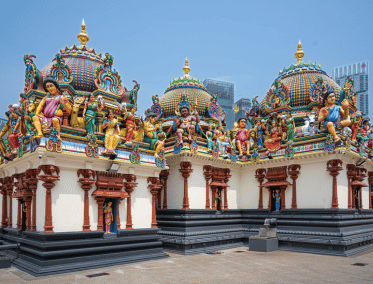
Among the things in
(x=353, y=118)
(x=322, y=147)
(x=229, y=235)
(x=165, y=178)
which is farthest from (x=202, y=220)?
(x=353, y=118)

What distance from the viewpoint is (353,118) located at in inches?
887

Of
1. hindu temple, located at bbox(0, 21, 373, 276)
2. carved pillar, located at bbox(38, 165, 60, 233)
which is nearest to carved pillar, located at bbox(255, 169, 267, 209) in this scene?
hindu temple, located at bbox(0, 21, 373, 276)

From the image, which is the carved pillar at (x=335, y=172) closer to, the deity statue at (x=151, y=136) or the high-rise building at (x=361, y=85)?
the deity statue at (x=151, y=136)

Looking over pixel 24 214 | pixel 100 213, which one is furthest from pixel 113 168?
pixel 24 214

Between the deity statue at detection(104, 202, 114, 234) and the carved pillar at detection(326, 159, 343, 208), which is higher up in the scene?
the carved pillar at detection(326, 159, 343, 208)

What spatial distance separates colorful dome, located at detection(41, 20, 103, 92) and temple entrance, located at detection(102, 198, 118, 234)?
7878 millimetres

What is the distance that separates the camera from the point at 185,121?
22625 mm

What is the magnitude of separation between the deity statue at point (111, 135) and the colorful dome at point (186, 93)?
9.87 metres

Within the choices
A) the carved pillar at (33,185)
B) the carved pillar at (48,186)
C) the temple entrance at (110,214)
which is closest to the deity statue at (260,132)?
the temple entrance at (110,214)

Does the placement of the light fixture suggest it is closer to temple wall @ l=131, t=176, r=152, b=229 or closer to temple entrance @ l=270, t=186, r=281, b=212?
temple wall @ l=131, t=176, r=152, b=229

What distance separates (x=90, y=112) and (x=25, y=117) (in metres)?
3.06

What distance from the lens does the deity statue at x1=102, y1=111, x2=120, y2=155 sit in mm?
16444

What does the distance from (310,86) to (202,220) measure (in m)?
13.5

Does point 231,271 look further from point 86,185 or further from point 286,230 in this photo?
point 286,230
